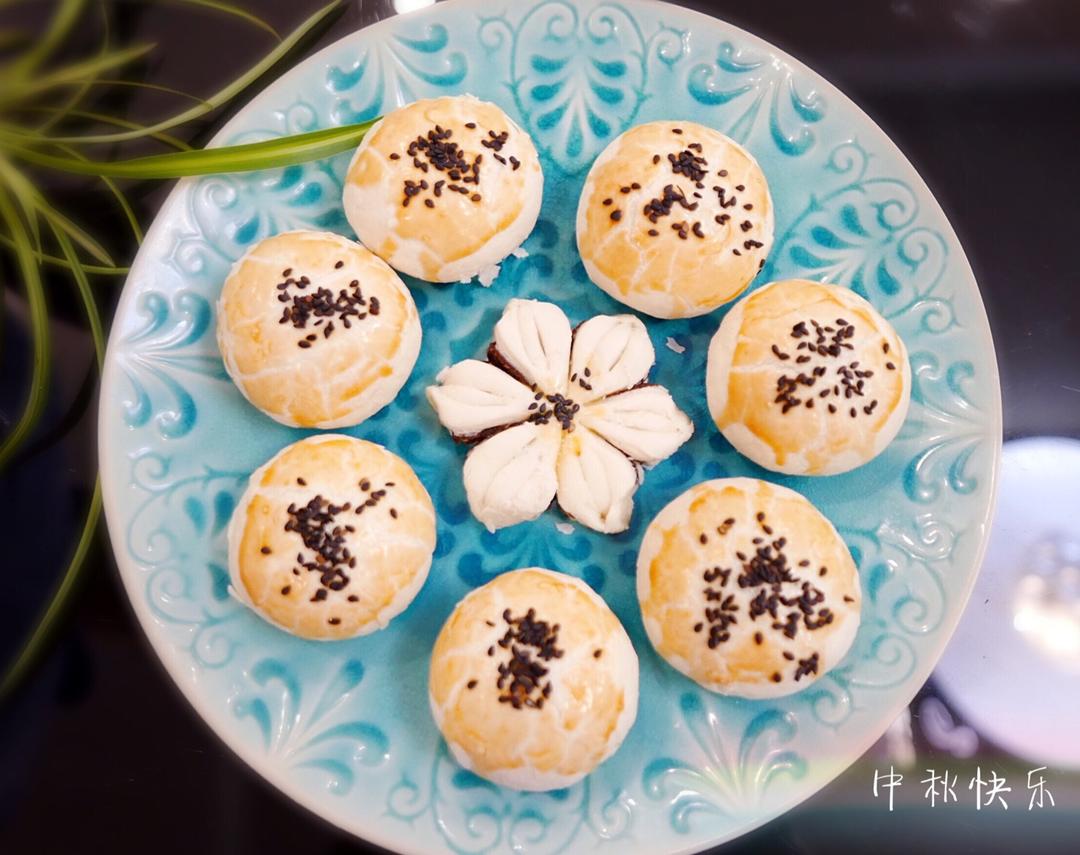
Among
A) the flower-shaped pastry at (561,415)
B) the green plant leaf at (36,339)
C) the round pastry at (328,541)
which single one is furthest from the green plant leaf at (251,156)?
the round pastry at (328,541)

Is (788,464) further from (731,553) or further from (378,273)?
(378,273)

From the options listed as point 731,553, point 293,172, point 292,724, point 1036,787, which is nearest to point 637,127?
point 293,172

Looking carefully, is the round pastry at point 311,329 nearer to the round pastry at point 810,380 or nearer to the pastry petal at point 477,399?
the pastry petal at point 477,399

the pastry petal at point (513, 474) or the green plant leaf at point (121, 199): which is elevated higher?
the green plant leaf at point (121, 199)

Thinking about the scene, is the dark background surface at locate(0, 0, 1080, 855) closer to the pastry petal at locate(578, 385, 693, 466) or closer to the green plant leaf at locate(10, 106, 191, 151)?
the green plant leaf at locate(10, 106, 191, 151)

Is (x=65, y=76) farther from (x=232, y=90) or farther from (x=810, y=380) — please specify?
(x=810, y=380)

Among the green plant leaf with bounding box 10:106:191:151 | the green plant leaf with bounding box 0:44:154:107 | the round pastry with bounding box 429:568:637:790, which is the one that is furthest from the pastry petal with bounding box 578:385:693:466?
the green plant leaf with bounding box 0:44:154:107

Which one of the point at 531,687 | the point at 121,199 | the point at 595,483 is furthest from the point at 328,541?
the point at 121,199
